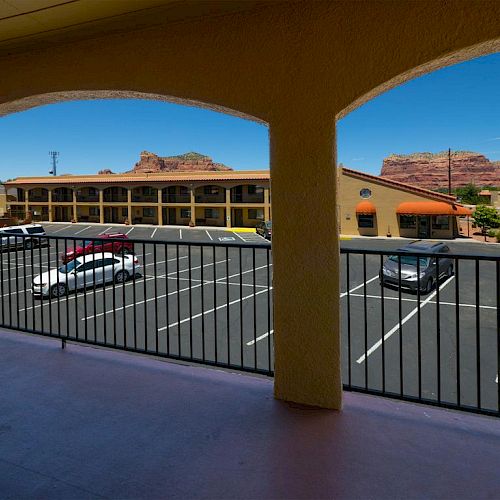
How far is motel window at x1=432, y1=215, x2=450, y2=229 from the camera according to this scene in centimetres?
2990

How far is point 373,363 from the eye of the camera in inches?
298

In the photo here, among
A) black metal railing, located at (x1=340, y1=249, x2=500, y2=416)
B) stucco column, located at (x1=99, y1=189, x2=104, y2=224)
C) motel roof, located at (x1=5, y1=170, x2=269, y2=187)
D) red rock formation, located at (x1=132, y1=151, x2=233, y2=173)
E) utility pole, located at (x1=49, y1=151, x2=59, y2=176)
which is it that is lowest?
black metal railing, located at (x1=340, y1=249, x2=500, y2=416)

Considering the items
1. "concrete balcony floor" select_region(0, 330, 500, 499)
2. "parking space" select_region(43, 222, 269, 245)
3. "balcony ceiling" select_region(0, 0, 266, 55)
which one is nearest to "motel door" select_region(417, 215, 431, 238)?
"parking space" select_region(43, 222, 269, 245)

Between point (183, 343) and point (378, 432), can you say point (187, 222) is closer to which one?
point (183, 343)

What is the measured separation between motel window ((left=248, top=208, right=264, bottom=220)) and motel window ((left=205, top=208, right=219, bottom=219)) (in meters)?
3.24

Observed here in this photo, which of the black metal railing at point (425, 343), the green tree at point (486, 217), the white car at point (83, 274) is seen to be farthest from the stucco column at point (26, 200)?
the green tree at point (486, 217)

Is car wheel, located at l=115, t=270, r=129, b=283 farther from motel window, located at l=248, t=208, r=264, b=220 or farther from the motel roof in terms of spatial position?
motel window, located at l=248, t=208, r=264, b=220

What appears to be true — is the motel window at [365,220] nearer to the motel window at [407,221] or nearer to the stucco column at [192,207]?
the motel window at [407,221]

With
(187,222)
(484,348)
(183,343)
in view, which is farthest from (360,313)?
(187,222)

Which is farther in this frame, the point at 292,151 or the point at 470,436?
the point at 292,151

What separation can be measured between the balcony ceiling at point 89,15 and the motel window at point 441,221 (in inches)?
1202

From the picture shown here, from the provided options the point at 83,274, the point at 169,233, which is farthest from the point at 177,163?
the point at 83,274

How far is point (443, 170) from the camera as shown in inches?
4284

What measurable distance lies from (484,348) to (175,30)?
323 inches
